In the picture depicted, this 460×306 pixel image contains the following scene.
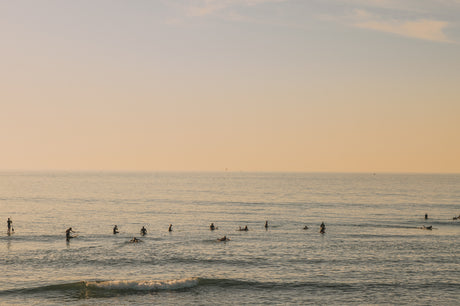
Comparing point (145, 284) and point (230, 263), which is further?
point (230, 263)

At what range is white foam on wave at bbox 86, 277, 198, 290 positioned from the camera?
123ft

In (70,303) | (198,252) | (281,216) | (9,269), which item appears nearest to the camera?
(70,303)

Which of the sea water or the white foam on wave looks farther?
the white foam on wave

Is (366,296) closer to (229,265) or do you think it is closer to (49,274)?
(229,265)

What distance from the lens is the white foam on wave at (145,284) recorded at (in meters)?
37.4

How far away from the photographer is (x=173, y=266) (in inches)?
1770

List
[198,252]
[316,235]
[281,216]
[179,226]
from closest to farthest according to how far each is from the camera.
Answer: [198,252]
[316,235]
[179,226]
[281,216]

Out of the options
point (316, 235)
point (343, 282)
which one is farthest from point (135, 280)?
point (316, 235)

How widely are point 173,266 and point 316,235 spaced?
27.8 meters

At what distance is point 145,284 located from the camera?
37719 millimetres

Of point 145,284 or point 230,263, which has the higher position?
point 145,284

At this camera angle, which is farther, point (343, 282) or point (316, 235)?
point (316, 235)

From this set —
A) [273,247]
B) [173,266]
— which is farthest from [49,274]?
[273,247]

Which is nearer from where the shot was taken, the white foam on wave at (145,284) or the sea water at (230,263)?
the sea water at (230,263)
